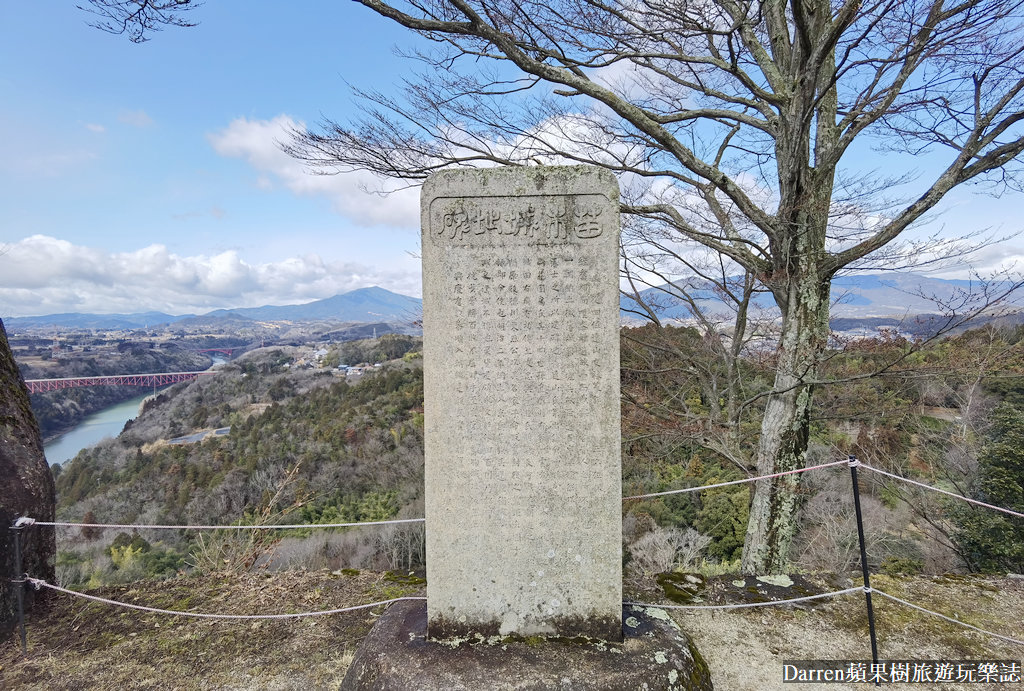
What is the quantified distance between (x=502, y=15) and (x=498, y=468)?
4.05 meters

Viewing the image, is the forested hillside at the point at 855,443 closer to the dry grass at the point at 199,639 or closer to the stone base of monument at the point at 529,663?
the stone base of monument at the point at 529,663

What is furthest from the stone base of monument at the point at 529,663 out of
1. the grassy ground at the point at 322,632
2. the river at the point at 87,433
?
the river at the point at 87,433

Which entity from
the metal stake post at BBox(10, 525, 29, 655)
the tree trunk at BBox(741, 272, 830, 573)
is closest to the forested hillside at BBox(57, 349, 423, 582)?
the metal stake post at BBox(10, 525, 29, 655)

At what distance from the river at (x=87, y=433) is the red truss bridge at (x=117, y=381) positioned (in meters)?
2.90

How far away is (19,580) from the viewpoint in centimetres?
278

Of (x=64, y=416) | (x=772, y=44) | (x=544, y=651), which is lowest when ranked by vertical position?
(x=64, y=416)

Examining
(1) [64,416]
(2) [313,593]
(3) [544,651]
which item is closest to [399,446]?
(2) [313,593]

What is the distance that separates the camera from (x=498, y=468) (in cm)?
244

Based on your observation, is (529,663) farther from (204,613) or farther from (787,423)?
(787,423)

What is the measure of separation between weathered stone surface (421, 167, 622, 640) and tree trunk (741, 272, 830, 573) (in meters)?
3.38

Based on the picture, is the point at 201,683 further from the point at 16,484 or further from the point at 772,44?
the point at 772,44

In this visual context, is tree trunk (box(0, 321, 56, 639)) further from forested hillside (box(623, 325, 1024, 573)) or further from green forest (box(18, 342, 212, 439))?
green forest (box(18, 342, 212, 439))

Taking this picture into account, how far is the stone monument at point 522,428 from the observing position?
7.77 feet

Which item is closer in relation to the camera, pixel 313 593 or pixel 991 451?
pixel 313 593
